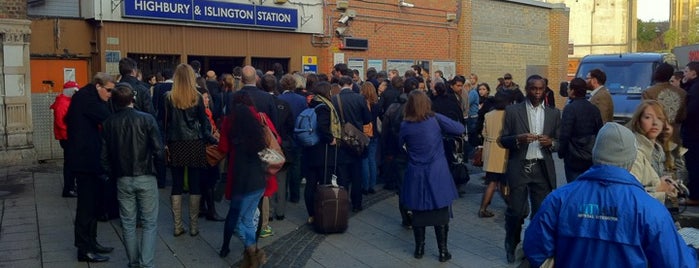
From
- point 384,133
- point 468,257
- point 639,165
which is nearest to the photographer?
point 639,165

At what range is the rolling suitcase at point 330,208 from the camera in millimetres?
8023

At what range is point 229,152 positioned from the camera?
6711 mm

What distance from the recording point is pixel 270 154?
6609 millimetres

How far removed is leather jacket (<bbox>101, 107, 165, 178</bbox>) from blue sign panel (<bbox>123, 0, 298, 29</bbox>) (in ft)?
27.7

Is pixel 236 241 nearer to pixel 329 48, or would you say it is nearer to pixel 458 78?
pixel 458 78

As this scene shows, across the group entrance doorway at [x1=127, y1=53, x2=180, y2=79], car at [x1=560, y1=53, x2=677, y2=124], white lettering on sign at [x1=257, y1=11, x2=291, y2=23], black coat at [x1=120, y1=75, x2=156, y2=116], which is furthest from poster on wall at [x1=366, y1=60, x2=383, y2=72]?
black coat at [x1=120, y1=75, x2=156, y2=116]

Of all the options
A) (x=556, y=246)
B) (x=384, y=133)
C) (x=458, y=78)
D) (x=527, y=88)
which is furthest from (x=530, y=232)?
(x=458, y=78)

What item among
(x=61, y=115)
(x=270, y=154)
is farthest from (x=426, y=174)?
(x=61, y=115)

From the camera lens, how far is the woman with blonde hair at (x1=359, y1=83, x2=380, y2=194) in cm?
1011

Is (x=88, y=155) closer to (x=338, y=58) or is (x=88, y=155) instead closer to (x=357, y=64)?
(x=338, y=58)

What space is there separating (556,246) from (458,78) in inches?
314

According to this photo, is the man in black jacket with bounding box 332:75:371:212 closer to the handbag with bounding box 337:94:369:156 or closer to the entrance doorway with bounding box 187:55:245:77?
the handbag with bounding box 337:94:369:156

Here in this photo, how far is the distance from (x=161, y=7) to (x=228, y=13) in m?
1.81

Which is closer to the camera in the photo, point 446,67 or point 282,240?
point 282,240
